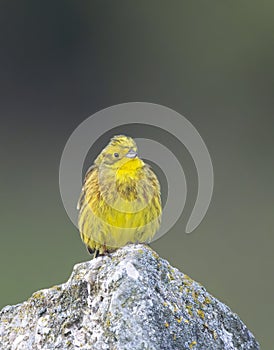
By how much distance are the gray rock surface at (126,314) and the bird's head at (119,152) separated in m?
1.54

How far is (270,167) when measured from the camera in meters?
17.8

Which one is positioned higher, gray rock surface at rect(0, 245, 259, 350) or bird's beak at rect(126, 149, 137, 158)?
bird's beak at rect(126, 149, 137, 158)

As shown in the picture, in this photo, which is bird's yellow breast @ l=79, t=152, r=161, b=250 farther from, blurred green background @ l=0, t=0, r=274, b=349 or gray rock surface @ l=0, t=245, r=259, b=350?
blurred green background @ l=0, t=0, r=274, b=349

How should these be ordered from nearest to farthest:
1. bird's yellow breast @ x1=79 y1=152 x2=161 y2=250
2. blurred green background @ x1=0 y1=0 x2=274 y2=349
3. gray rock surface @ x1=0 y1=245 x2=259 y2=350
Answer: gray rock surface @ x1=0 y1=245 x2=259 y2=350 < bird's yellow breast @ x1=79 y1=152 x2=161 y2=250 < blurred green background @ x1=0 y1=0 x2=274 y2=349

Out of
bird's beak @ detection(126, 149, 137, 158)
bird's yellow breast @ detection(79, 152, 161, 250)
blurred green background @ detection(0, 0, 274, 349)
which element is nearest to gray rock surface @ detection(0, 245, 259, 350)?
bird's yellow breast @ detection(79, 152, 161, 250)

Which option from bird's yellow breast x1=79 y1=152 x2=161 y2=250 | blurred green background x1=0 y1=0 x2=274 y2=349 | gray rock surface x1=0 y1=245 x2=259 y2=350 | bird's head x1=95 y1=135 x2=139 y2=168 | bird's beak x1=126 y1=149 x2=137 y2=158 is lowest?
gray rock surface x1=0 y1=245 x2=259 y2=350

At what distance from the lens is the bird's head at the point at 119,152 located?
6867 millimetres

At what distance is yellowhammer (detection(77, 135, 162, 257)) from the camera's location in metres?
6.83

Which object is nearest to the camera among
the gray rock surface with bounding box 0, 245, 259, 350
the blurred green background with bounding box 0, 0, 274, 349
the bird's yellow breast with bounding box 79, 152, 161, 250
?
the gray rock surface with bounding box 0, 245, 259, 350

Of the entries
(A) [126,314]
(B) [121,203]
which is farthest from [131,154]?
(A) [126,314]

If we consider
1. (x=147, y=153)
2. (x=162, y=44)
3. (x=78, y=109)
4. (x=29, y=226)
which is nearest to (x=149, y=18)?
(x=162, y=44)

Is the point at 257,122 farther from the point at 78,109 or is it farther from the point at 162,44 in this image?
the point at 162,44

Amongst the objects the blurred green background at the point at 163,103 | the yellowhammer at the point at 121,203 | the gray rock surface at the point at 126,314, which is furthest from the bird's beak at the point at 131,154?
the blurred green background at the point at 163,103

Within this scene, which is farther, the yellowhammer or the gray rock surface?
the yellowhammer
